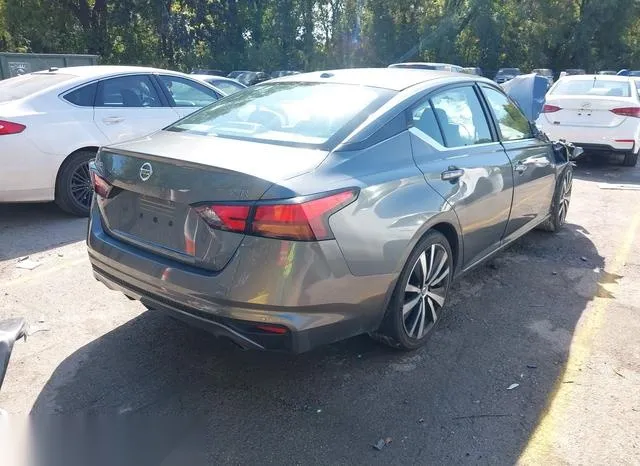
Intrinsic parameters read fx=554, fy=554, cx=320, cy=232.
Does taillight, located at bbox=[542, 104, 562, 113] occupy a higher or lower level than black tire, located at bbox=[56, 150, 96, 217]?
higher

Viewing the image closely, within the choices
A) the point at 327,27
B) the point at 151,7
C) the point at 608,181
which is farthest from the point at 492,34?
the point at 608,181

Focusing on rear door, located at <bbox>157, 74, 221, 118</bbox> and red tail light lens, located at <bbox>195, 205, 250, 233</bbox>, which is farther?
rear door, located at <bbox>157, 74, 221, 118</bbox>

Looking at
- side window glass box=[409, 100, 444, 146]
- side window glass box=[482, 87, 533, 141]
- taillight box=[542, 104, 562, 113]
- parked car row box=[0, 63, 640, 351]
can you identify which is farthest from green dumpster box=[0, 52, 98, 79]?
side window glass box=[409, 100, 444, 146]

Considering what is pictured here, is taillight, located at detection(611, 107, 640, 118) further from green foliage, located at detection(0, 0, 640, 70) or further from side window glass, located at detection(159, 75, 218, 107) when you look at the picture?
green foliage, located at detection(0, 0, 640, 70)

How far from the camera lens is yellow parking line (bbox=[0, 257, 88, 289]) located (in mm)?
4332

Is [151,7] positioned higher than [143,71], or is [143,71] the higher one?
[151,7]

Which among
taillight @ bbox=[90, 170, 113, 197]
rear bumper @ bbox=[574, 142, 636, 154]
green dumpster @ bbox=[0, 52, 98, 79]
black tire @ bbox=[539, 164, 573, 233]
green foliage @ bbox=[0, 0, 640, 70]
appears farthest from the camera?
green foliage @ bbox=[0, 0, 640, 70]

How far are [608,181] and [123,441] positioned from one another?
8687 mm

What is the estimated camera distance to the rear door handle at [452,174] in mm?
3356

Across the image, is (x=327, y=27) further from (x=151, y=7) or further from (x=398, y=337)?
(x=398, y=337)

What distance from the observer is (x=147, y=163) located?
286 centimetres

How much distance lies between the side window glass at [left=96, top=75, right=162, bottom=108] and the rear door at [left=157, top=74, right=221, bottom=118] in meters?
0.18

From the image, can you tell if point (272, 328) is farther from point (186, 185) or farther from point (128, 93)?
point (128, 93)

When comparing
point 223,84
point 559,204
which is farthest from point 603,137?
point 223,84
